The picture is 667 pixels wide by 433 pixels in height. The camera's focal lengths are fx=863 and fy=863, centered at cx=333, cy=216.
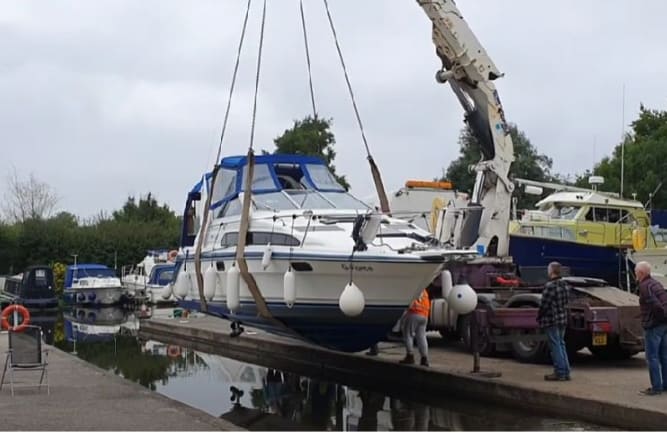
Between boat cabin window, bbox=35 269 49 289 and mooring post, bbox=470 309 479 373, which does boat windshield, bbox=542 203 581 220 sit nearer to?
mooring post, bbox=470 309 479 373

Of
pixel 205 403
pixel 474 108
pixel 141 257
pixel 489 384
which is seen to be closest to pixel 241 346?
pixel 205 403

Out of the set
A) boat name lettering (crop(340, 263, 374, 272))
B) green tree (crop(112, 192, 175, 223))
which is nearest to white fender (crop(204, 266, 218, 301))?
→ boat name lettering (crop(340, 263, 374, 272))

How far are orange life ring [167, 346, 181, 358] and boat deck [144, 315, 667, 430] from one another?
83 cm

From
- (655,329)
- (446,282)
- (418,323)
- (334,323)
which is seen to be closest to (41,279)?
(334,323)

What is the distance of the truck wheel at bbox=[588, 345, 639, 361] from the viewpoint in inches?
538

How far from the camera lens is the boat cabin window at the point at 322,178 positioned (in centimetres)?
1547

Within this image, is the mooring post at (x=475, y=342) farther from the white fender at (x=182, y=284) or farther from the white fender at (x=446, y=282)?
the white fender at (x=182, y=284)

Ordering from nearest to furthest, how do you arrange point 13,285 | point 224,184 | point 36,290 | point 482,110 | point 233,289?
1. point 233,289
2. point 482,110
3. point 224,184
4. point 36,290
5. point 13,285

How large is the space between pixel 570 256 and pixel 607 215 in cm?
270

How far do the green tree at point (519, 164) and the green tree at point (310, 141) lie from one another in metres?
6.86

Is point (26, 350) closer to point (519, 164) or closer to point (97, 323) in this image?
point (97, 323)

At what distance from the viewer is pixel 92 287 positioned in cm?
3812

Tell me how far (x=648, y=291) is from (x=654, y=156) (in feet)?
107

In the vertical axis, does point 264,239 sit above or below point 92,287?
above
